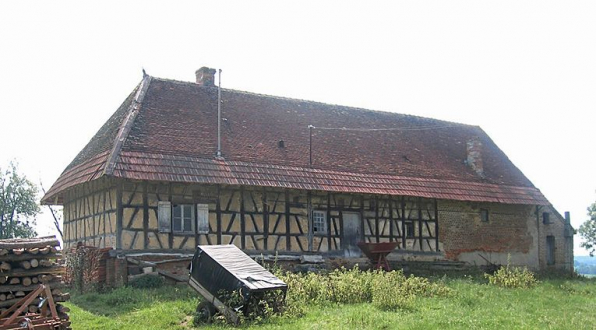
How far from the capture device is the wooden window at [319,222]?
80.0 feet

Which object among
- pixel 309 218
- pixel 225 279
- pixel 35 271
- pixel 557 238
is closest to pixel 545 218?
pixel 557 238

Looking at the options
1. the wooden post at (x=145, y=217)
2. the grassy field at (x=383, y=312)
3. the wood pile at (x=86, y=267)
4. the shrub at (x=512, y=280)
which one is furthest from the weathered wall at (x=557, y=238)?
the wood pile at (x=86, y=267)

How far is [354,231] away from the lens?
25.3m

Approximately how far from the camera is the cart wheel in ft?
48.6

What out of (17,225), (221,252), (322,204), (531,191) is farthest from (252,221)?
(17,225)

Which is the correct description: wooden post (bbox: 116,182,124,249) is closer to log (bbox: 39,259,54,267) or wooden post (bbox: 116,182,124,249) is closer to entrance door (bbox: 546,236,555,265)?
log (bbox: 39,259,54,267)

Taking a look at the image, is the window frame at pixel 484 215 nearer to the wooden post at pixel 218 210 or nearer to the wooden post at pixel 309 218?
the wooden post at pixel 309 218

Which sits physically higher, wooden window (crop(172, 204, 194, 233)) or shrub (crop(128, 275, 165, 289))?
wooden window (crop(172, 204, 194, 233))

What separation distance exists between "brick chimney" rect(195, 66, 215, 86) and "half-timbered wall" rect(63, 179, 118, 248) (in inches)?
233

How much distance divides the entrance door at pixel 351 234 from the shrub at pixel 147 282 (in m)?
7.46

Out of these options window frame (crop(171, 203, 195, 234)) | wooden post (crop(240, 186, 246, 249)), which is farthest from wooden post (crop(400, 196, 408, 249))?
window frame (crop(171, 203, 195, 234))

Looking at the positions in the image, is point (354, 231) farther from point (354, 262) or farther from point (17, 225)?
point (17, 225)

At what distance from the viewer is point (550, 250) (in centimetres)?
3219

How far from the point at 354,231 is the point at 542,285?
6754mm
